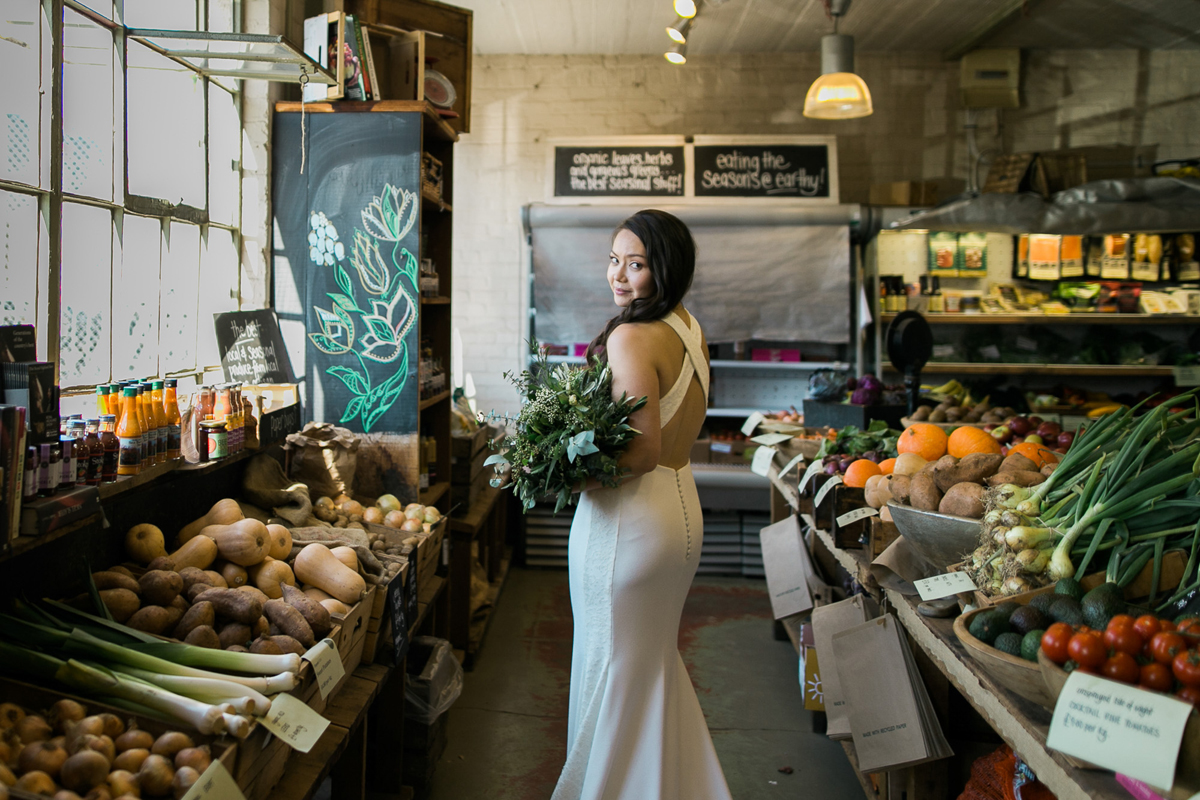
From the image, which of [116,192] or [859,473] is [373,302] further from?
[859,473]

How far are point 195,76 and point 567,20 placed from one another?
3165 millimetres

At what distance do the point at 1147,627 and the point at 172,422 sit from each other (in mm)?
2239

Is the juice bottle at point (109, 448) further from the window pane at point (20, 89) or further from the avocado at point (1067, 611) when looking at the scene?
the avocado at point (1067, 611)

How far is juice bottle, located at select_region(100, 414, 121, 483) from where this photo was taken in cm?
203

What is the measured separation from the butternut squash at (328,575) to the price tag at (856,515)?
1455 mm

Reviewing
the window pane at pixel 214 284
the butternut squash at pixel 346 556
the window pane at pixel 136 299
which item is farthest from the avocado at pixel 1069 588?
the window pane at pixel 214 284

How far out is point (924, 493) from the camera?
232cm

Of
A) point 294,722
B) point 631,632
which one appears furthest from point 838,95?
point 294,722

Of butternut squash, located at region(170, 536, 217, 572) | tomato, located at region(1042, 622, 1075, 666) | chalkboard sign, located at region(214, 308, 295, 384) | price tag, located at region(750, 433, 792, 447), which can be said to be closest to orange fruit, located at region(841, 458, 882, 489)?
price tag, located at region(750, 433, 792, 447)

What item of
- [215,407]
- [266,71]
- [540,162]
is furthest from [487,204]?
[215,407]

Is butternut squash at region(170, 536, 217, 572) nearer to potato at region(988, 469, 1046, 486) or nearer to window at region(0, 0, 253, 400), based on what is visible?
window at region(0, 0, 253, 400)

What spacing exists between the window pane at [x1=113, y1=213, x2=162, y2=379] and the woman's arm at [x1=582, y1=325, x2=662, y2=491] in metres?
1.61

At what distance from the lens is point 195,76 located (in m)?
3.22

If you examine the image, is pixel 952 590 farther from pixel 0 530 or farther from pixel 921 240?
pixel 921 240
